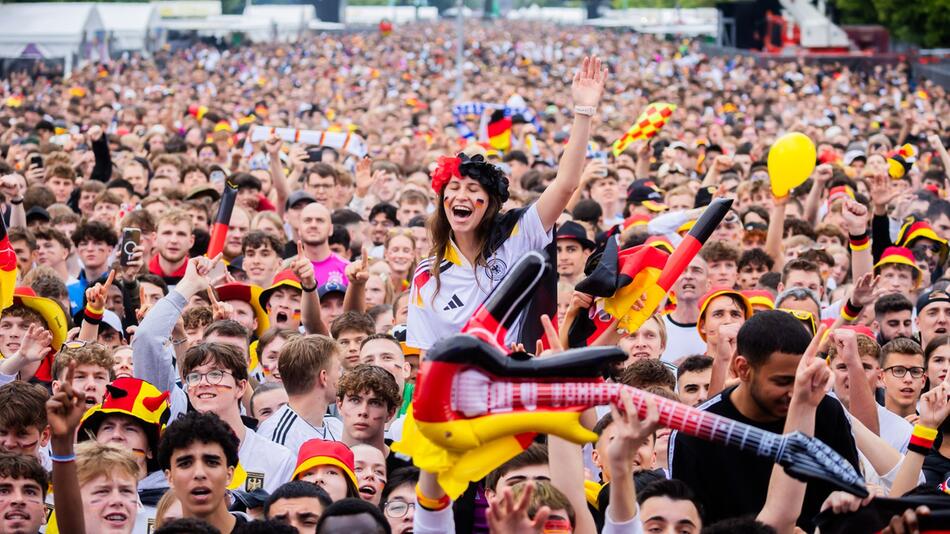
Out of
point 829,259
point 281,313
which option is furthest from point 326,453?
point 829,259

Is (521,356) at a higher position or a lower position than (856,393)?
higher

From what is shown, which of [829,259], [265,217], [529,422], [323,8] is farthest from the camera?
[323,8]

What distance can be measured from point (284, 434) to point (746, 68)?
1636 inches

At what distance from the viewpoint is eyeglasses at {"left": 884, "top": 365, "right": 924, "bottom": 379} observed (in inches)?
314

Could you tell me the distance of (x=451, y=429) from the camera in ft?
14.1

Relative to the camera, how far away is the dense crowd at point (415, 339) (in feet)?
17.2

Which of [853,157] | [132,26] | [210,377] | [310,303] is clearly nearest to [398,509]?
[210,377]

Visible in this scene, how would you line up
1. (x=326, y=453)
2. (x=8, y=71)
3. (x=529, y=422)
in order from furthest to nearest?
(x=8, y=71), (x=326, y=453), (x=529, y=422)

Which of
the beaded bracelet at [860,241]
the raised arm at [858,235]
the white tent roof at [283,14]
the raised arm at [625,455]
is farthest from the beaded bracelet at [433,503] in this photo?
the white tent roof at [283,14]

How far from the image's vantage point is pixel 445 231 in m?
6.46

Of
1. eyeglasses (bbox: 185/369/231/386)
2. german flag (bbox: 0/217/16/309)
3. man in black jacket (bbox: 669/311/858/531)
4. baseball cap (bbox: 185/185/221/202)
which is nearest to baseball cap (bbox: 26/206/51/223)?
baseball cap (bbox: 185/185/221/202)

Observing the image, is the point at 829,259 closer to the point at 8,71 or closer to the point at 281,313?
the point at 281,313

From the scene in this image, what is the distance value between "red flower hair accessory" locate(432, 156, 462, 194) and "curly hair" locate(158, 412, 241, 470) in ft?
4.38

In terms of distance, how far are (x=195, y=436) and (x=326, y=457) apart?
1.87 feet
